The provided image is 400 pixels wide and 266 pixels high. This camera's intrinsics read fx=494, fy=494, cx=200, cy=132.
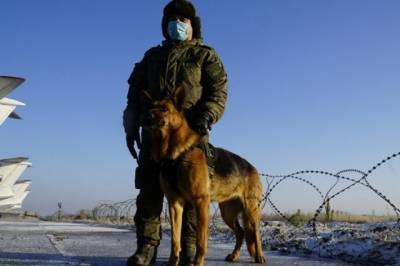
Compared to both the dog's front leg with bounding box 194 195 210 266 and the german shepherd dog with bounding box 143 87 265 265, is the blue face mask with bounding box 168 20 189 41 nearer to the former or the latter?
the german shepherd dog with bounding box 143 87 265 265

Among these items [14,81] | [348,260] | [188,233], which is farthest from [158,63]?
[14,81]

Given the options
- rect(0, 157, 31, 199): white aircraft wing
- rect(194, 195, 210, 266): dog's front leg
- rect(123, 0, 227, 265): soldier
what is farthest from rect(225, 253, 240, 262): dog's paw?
rect(0, 157, 31, 199): white aircraft wing

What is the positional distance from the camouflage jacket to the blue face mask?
102mm

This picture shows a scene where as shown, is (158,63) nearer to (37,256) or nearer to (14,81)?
(37,256)

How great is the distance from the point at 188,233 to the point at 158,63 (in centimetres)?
177

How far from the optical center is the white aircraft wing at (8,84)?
52.2ft

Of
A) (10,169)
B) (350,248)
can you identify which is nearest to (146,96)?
(350,248)

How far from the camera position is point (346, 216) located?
77.7 feet

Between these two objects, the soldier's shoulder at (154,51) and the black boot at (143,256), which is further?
the soldier's shoulder at (154,51)

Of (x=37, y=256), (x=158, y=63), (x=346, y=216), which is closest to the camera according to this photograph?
(x=158, y=63)

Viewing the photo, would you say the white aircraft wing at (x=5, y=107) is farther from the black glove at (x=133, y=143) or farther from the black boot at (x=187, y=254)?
the black boot at (x=187, y=254)

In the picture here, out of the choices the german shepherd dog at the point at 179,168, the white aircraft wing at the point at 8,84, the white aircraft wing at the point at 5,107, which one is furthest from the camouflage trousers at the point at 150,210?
the white aircraft wing at the point at 5,107

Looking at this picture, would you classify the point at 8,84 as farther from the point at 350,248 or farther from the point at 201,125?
the point at 201,125

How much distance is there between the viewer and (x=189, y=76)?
16.1ft
